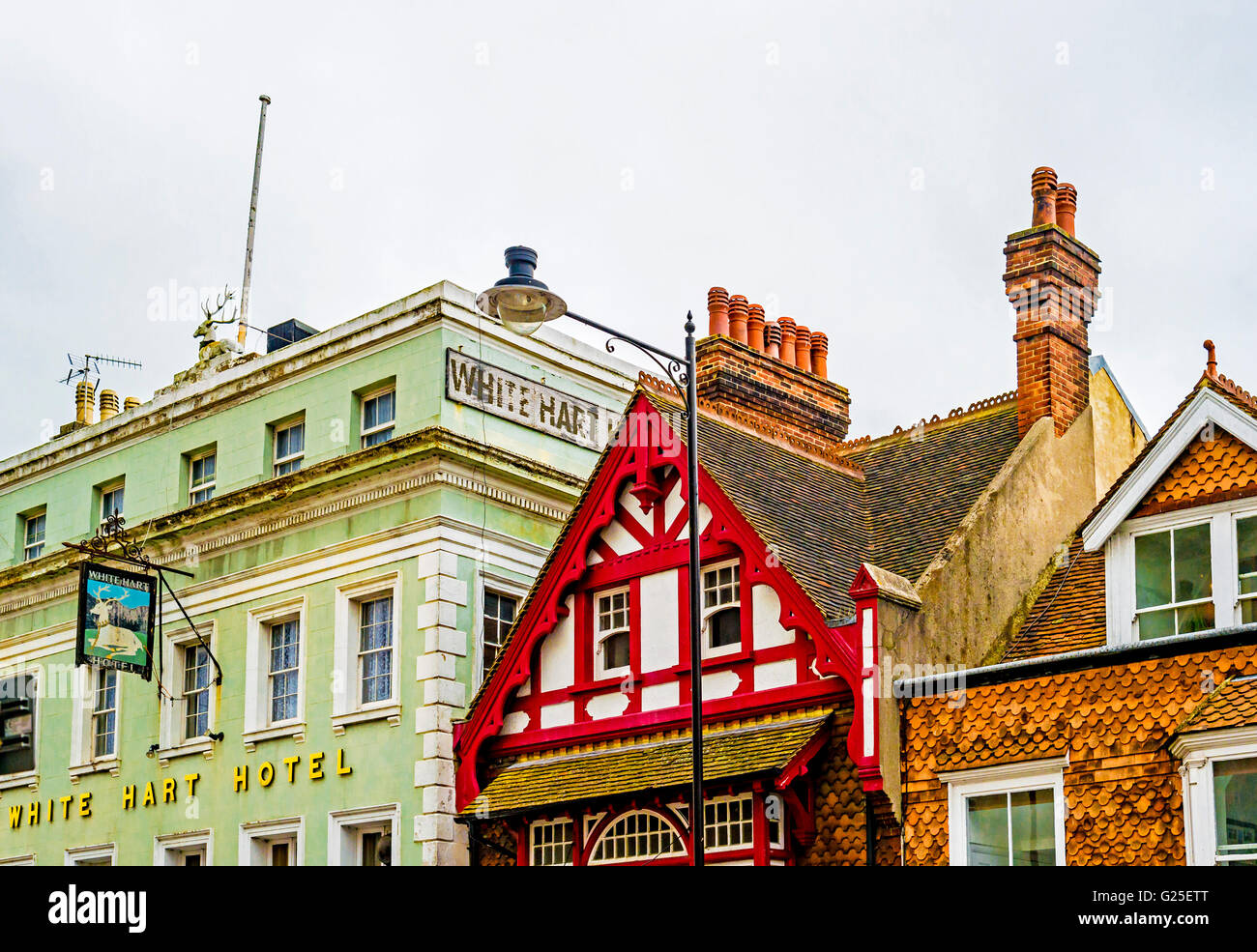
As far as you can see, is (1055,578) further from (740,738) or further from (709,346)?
(709,346)

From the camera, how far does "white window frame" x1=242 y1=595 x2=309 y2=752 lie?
94.3 ft

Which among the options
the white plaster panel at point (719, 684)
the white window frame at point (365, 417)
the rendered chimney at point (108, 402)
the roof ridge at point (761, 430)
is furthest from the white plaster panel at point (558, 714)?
the rendered chimney at point (108, 402)

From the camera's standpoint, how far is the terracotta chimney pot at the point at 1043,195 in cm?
2631

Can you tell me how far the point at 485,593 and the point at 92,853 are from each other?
9.63 meters

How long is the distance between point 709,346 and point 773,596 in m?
7.34

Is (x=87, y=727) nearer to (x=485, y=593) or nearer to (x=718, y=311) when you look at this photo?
(x=485, y=593)

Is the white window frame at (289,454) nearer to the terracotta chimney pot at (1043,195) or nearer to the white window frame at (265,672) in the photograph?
the white window frame at (265,672)

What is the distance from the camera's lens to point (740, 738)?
73.8ft

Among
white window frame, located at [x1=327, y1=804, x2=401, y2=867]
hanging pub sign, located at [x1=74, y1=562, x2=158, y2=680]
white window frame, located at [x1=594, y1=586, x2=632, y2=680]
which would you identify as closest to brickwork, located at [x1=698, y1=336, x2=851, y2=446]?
white window frame, located at [x1=594, y1=586, x2=632, y2=680]

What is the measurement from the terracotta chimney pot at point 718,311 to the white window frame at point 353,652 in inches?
265

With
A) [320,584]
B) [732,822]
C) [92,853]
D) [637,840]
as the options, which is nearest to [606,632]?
[637,840]

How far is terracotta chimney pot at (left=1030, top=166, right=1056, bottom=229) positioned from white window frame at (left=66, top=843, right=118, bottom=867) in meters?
18.9
